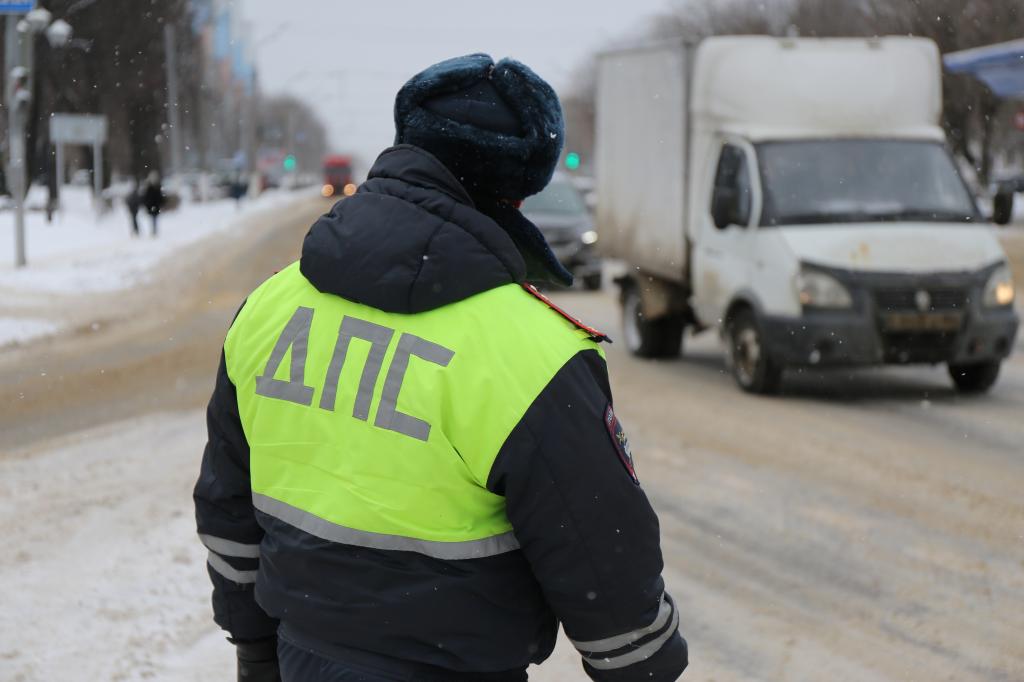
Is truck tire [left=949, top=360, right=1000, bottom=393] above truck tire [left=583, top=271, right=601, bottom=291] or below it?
above

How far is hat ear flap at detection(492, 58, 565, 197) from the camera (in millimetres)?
2184

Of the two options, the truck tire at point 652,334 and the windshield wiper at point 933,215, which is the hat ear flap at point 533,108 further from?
the truck tire at point 652,334

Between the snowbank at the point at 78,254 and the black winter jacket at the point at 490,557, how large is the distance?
41.4 ft

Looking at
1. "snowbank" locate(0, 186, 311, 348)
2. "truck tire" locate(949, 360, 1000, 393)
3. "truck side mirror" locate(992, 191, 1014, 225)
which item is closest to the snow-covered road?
"truck tire" locate(949, 360, 1000, 393)

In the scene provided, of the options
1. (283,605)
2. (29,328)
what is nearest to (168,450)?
(283,605)

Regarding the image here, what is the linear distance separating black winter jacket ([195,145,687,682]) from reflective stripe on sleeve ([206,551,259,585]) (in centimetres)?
30

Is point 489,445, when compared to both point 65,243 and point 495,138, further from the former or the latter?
point 65,243

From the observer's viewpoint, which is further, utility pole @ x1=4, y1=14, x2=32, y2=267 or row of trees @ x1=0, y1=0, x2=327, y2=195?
row of trees @ x1=0, y1=0, x2=327, y2=195

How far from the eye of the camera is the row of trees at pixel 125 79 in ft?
159

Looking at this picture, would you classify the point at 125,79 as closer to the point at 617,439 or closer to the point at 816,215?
the point at 816,215

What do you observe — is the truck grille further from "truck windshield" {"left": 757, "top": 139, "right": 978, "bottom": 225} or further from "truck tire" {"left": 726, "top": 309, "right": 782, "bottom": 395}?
"truck tire" {"left": 726, "top": 309, "right": 782, "bottom": 395}

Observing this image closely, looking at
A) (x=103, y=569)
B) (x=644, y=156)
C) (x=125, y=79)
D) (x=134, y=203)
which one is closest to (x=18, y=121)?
(x=134, y=203)

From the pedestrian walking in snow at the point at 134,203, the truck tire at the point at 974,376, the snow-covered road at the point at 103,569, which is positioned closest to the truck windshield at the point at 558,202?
the truck tire at the point at 974,376

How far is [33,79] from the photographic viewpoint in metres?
44.9
